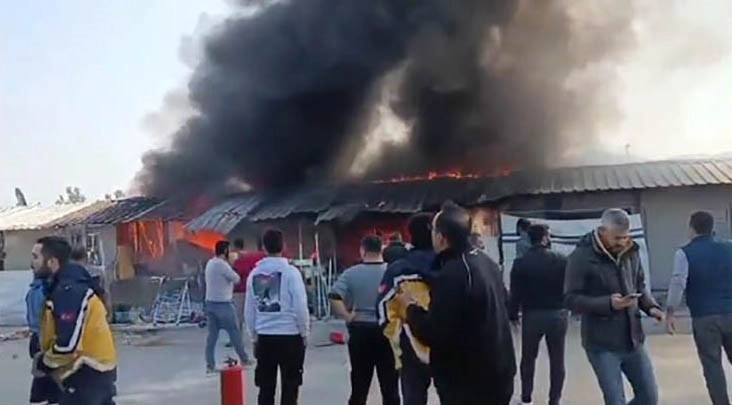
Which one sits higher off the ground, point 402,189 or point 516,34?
point 516,34

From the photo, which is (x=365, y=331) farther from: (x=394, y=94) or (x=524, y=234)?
(x=394, y=94)

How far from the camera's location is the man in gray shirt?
6785mm

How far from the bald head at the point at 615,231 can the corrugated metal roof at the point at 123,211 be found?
17761mm

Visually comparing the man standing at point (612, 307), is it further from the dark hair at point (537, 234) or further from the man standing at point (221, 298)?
the man standing at point (221, 298)

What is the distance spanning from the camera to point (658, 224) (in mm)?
18969

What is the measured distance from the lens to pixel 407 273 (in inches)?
213

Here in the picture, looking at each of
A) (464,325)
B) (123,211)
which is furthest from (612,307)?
(123,211)

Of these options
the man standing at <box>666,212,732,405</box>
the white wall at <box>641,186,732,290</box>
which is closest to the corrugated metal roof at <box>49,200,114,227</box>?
the white wall at <box>641,186,732,290</box>

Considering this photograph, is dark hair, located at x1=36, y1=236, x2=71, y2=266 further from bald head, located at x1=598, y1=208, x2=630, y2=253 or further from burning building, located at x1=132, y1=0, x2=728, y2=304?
burning building, located at x1=132, y1=0, x2=728, y2=304

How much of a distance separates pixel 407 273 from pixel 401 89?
21.1 meters

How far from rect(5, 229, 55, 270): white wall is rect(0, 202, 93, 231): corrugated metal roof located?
31 centimetres

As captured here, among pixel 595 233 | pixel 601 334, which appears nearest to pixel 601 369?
pixel 601 334

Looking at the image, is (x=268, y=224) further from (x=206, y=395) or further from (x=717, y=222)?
(x=206, y=395)

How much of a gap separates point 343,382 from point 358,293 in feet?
11.6
